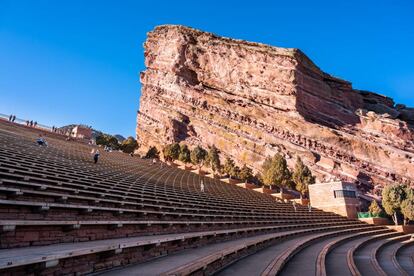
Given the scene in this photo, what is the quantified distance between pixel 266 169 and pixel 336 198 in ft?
63.7

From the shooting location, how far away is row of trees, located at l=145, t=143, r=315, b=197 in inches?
1993

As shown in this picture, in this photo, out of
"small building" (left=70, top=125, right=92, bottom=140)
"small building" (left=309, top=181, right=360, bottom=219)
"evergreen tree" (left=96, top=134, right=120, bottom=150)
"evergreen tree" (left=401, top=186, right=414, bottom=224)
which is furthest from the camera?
"evergreen tree" (left=96, top=134, right=120, bottom=150)

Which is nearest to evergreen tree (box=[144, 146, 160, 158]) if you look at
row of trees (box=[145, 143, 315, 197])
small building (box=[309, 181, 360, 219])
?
row of trees (box=[145, 143, 315, 197])

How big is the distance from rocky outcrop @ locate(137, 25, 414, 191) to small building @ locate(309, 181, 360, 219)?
29.5 meters

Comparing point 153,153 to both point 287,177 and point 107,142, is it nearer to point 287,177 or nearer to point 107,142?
point 107,142

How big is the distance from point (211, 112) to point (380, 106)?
185ft

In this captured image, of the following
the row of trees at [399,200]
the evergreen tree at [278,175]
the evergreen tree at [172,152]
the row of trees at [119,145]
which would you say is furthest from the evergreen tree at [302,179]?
the row of trees at [119,145]

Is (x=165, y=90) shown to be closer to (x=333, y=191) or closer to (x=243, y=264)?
(x=333, y=191)

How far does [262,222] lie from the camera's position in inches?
702

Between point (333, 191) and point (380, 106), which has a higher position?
point (380, 106)

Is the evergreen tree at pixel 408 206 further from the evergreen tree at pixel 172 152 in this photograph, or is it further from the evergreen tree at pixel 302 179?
the evergreen tree at pixel 172 152

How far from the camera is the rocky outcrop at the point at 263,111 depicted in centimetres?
6750

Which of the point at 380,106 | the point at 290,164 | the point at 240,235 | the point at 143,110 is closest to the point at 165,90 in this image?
the point at 143,110

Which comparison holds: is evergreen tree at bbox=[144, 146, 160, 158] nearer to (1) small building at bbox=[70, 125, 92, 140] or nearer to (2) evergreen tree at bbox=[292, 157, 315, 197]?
(1) small building at bbox=[70, 125, 92, 140]
